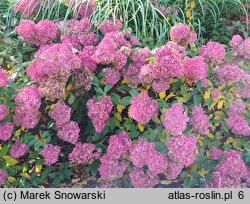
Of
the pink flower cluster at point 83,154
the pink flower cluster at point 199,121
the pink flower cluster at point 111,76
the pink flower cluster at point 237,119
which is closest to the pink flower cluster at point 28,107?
the pink flower cluster at point 83,154

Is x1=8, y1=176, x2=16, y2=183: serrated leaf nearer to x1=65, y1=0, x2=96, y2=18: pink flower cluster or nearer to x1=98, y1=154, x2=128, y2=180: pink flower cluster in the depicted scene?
x1=98, y1=154, x2=128, y2=180: pink flower cluster

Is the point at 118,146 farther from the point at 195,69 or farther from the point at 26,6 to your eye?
the point at 26,6

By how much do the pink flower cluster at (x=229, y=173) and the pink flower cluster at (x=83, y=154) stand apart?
0.66 m

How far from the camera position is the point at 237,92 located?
2.43 metres

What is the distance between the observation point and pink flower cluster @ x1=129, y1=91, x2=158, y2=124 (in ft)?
7.14

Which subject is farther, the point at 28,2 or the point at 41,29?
the point at 28,2

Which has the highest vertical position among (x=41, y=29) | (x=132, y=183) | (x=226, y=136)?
(x=41, y=29)

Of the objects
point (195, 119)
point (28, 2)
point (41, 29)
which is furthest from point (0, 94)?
point (28, 2)

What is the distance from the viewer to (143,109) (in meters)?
2.17

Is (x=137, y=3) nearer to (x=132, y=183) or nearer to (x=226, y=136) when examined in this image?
(x=226, y=136)

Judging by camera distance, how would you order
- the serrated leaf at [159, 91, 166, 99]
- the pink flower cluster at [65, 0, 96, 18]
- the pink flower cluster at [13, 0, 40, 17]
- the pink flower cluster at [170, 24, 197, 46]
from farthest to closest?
the pink flower cluster at [13, 0, 40, 17] → the pink flower cluster at [65, 0, 96, 18] → the pink flower cluster at [170, 24, 197, 46] → the serrated leaf at [159, 91, 166, 99]

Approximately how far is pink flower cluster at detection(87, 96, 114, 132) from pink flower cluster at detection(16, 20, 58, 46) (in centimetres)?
63

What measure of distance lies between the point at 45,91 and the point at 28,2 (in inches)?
53.8

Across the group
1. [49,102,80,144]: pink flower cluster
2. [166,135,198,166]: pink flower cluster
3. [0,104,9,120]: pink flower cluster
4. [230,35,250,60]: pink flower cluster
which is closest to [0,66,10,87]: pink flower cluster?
[0,104,9,120]: pink flower cluster
